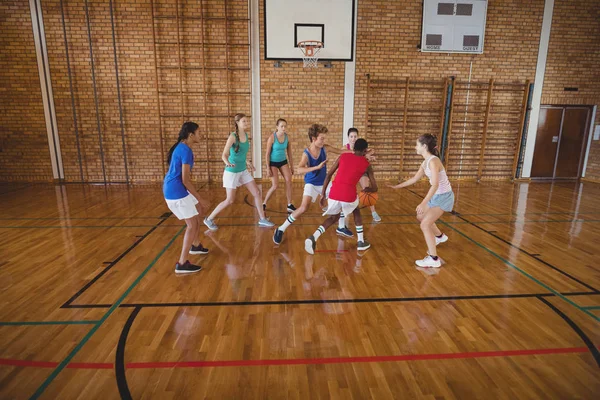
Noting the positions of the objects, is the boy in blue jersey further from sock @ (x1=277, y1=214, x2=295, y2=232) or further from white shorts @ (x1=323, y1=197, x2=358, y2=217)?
white shorts @ (x1=323, y1=197, x2=358, y2=217)

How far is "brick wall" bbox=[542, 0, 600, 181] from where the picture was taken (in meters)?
9.69

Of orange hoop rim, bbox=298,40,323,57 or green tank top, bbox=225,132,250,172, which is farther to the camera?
orange hoop rim, bbox=298,40,323,57

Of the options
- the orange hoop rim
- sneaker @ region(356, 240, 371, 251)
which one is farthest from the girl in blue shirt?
the orange hoop rim

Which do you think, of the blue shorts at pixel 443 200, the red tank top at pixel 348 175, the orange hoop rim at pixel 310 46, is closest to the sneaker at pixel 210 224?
the red tank top at pixel 348 175

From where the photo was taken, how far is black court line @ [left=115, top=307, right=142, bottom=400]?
2275 millimetres

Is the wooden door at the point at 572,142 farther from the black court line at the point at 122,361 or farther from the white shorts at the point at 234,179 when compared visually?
the black court line at the point at 122,361

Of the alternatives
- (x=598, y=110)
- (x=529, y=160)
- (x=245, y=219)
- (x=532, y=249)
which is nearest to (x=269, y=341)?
(x=245, y=219)

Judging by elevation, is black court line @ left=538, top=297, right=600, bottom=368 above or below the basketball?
below

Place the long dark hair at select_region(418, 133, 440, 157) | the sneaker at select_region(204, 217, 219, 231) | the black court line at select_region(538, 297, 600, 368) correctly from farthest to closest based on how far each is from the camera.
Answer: the sneaker at select_region(204, 217, 219, 231) < the long dark hair at select_region(418, 133, 440, 157) < the black court line at select_region(538, 297, 600, 368)

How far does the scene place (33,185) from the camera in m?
9.27

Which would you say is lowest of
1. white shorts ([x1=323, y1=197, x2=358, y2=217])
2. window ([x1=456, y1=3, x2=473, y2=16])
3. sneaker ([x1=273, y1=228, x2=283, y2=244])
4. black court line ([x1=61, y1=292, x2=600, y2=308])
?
black court line ([x1=61, y1=292, x2=600, y2=308])

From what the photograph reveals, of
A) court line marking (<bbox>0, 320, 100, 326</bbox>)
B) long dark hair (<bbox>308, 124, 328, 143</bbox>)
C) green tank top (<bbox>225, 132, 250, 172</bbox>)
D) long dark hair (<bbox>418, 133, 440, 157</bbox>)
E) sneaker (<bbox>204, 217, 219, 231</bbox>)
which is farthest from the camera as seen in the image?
sneaker (<bbox>204, 217, 219, 231</bbox>)

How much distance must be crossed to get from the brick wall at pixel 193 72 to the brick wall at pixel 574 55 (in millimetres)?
27

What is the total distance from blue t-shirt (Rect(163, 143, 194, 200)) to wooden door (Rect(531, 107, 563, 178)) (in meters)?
10.5
